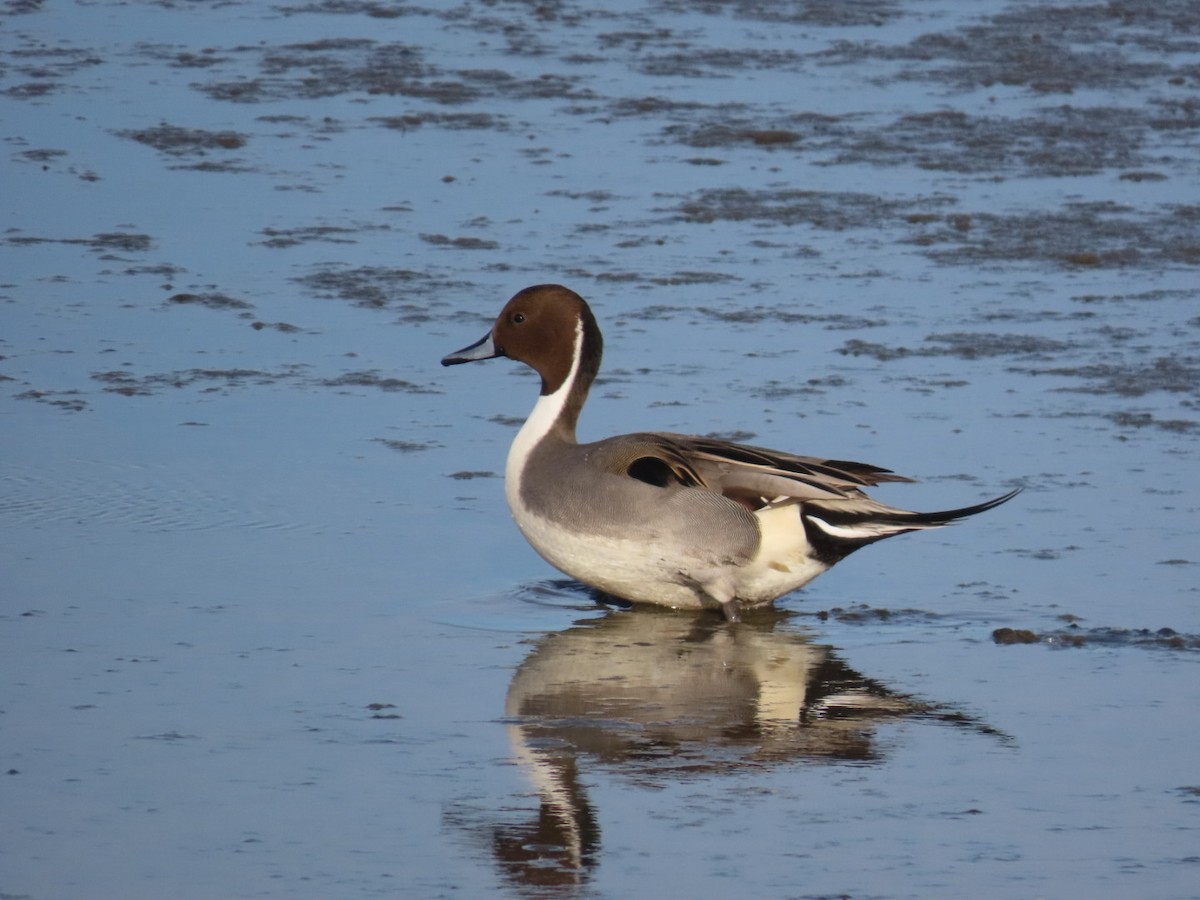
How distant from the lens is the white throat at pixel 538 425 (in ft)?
23.1

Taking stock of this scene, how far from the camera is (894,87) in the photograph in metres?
14.2

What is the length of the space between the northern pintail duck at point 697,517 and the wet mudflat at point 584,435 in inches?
5.8

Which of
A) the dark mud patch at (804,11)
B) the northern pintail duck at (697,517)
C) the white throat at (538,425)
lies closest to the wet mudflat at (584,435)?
the northern pintail duck at (697,517)

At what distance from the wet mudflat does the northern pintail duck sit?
147mm

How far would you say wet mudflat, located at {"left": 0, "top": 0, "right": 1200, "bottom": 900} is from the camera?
502cm

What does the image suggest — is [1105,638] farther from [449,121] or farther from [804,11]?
[804,11]

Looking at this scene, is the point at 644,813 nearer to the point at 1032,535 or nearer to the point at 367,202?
the point at 1032,535

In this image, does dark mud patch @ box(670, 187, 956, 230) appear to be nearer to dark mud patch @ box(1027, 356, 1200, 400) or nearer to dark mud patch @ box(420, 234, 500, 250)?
dark mud patch @ box(420, 234, 500, 250)

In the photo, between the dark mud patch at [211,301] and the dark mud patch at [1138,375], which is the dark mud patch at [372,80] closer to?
the dark mud patch at [211,301]

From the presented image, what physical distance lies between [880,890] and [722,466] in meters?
2.42

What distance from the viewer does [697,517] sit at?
22.3ft

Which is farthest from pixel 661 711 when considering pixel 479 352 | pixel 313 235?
pixel 313 235

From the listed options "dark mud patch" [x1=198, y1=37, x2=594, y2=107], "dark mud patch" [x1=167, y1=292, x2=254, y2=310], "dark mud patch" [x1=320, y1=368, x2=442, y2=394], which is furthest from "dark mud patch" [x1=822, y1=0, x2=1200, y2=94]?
"dark mud patch" [x1=320, y1=368, x2=442, y2=394]

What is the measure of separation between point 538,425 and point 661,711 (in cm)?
163
